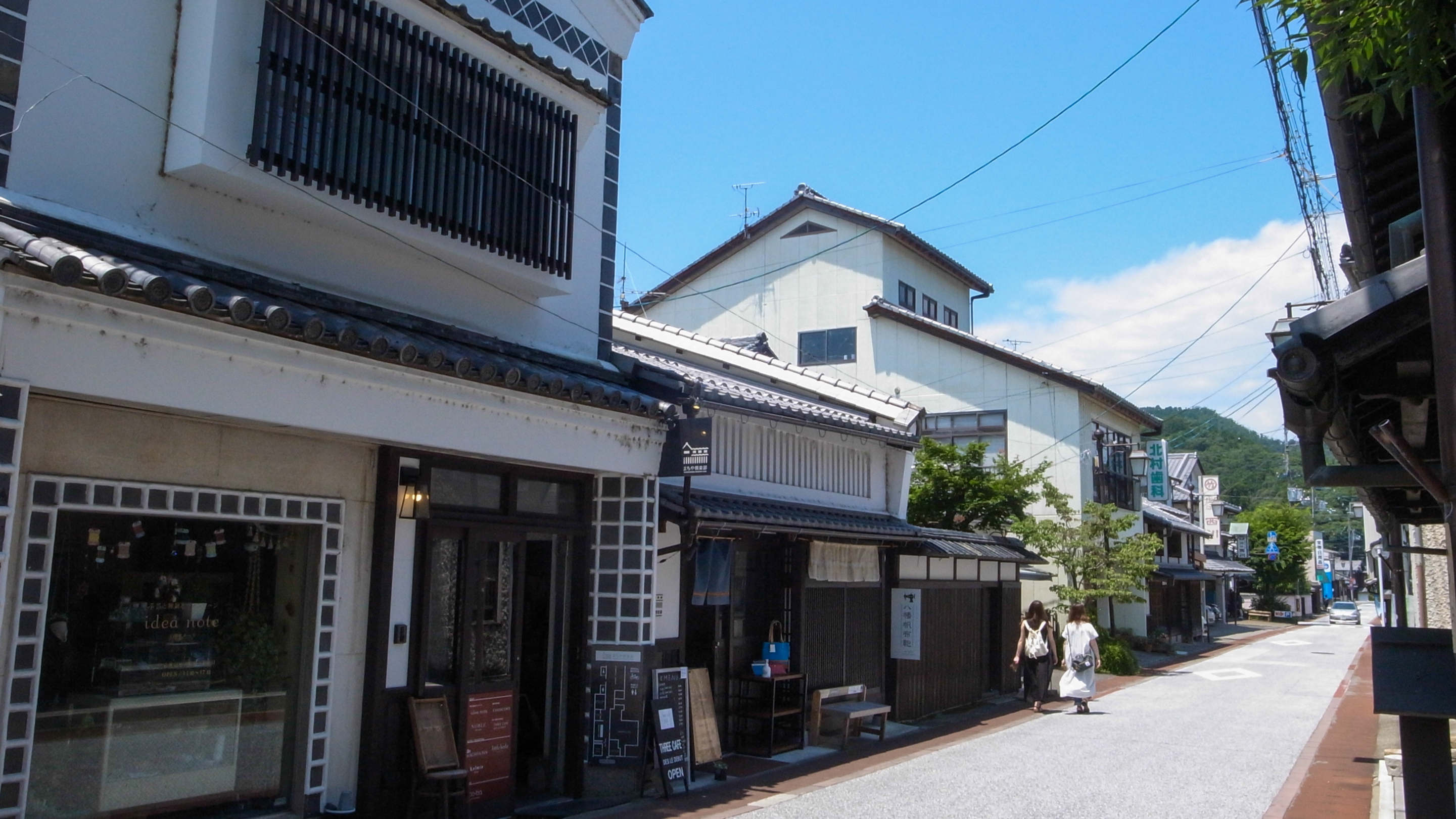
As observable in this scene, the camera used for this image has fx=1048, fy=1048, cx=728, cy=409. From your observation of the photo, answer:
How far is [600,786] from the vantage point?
10.7 m

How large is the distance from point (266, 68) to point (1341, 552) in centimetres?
13273

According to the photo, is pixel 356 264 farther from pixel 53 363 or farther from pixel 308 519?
pixel 53 363

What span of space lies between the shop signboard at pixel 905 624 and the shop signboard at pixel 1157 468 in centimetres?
2415

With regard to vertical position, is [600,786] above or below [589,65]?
below

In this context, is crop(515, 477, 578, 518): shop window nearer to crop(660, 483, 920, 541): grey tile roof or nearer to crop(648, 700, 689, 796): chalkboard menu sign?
crop(660, 483, 920, 541): grey tile roof

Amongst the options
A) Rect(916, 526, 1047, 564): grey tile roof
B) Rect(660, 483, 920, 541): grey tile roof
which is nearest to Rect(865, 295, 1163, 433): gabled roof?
Rect(916, 526, 1047, 564): grey tile roof

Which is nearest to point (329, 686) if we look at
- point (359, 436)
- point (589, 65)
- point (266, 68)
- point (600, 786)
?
point (359, 436)

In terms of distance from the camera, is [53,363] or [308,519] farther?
[308,519]

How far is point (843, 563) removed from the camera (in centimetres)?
1516

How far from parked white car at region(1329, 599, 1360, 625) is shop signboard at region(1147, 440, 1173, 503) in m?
29.9

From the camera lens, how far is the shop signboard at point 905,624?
1631 centimetres

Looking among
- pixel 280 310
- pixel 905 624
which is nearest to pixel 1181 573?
pixel 905 624

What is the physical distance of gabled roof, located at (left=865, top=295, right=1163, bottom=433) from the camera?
3075cm

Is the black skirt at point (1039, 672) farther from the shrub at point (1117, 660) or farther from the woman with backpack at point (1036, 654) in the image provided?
the shrub at point (1117, 660)
